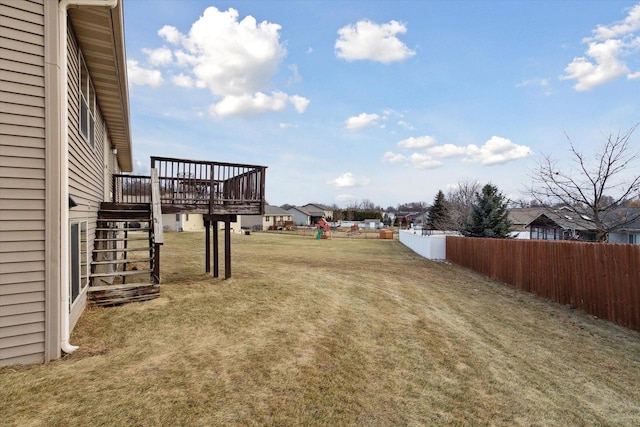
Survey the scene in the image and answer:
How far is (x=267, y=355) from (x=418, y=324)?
315cm

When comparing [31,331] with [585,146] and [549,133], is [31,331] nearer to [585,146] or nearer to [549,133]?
[585,146]

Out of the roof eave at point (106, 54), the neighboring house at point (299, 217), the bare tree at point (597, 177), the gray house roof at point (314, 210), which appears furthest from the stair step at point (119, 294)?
the gray house roof at point (314, 210)

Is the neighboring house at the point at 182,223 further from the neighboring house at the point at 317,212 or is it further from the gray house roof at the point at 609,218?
the neighboring house at the point at 317,212

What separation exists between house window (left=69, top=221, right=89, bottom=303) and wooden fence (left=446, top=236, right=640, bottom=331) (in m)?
9.49

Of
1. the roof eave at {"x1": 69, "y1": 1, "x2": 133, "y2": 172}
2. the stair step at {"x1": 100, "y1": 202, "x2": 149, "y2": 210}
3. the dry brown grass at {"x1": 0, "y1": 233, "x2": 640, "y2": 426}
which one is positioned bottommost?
the dry brown grass at {"x1": 0, "y1": 233, "x2": 640, "y2": 426}

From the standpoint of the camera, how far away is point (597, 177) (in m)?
12.9

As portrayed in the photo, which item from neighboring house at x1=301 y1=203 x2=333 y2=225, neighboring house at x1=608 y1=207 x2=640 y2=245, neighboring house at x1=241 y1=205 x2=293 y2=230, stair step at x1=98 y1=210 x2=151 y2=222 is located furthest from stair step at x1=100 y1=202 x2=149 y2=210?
neighboring house at x1=301 y1=203 x2=333 y2=225

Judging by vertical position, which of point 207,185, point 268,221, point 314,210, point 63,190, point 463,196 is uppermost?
point 314,210

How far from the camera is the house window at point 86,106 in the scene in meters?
5.49

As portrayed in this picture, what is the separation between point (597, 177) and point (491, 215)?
6.97 meters

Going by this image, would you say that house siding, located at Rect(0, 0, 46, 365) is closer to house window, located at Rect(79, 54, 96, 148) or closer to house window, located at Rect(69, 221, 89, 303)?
house window, located at Rect(69, 221, 89, 303)

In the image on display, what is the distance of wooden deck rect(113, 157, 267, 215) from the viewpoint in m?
7.39

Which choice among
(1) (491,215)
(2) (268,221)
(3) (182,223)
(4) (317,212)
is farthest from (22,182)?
(4) (317,212)

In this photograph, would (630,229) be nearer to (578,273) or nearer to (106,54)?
(578,273)
